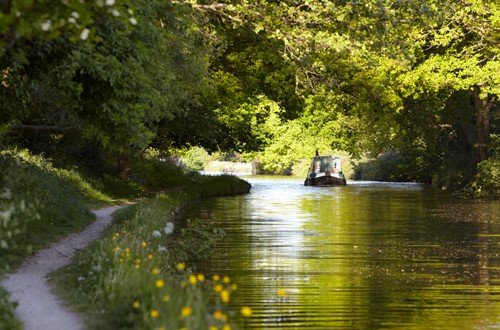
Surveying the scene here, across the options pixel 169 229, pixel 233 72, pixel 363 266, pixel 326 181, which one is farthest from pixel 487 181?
pixel 169 229

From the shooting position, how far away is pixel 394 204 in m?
43.2

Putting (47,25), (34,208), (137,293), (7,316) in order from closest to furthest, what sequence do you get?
(47,25) < (7,316) < (137,293) < (34,208)

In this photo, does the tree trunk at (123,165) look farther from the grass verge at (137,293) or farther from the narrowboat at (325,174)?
the narrowboat at (325,174)

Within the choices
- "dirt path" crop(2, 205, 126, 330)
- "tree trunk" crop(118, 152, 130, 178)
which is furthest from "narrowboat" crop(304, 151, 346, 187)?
"dirt path" crop(2, 205, 126, 330)

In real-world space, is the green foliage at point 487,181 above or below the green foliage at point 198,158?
below

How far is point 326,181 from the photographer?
69188 mm

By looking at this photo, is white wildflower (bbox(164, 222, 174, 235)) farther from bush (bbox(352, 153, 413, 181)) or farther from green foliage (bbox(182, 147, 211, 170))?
green foliage (bbox(182, 147, 211, 170))

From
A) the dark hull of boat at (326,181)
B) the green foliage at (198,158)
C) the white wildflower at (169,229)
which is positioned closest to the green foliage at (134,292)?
the white wildflower at (169,229)

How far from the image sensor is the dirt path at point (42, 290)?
10984 millimetres

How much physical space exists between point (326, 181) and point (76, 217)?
152 feet

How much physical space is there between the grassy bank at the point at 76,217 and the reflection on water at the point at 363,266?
128 centimetres

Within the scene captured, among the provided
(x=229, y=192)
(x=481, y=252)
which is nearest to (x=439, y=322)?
(x=481, y=252)

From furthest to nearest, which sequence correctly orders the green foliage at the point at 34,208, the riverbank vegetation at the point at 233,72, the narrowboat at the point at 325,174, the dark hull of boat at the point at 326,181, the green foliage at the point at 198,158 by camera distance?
the green foliage at the point at 198,158, the narrowboat at the point at 325,174, the dark hull of boat at the point at 326,181, the green foliage at the point at 34,208, the riverbank vegetation at the point at 233,72

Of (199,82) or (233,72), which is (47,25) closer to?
(199,82)
